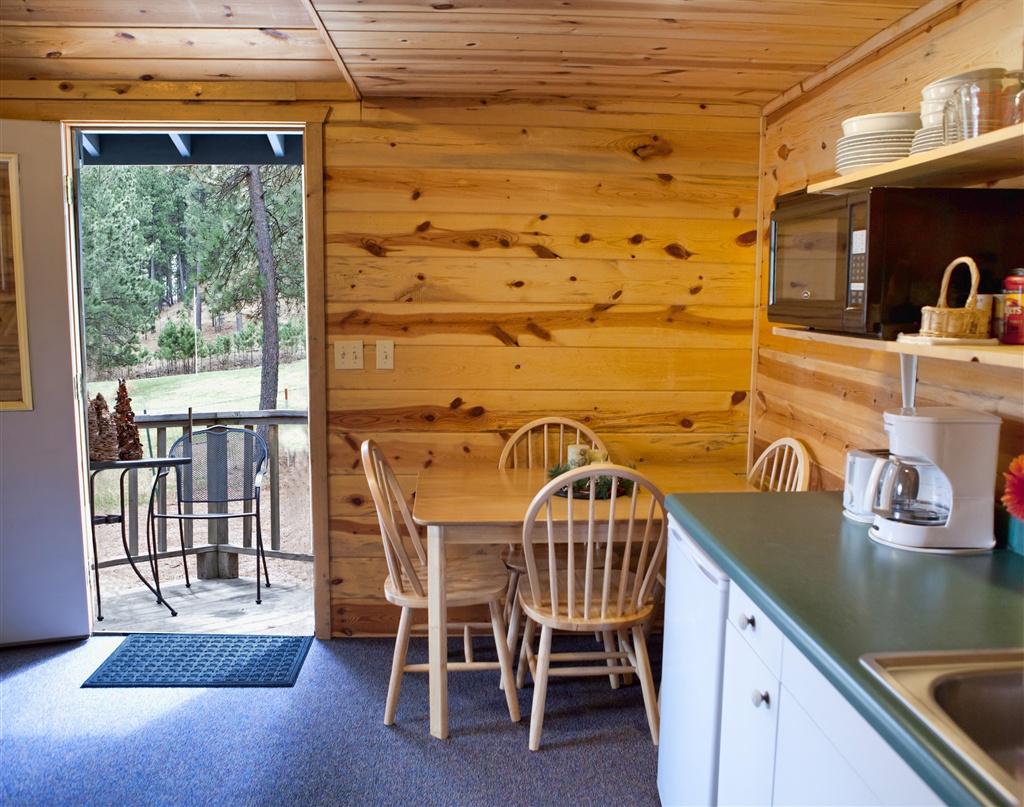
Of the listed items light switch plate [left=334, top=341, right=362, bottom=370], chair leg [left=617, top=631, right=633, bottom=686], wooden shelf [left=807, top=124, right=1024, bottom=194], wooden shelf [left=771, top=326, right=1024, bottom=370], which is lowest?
chair leg [left=617, top=631, right=633, bottom=686]

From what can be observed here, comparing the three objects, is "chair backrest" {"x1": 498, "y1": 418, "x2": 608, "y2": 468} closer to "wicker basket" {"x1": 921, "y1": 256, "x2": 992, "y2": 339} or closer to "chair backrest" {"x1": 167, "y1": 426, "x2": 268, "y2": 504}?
"chair backrest" {"x1": 167, "y1": 426, "x2": 268, "y2": 504}

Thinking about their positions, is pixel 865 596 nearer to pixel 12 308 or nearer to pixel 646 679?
pixel 646 679

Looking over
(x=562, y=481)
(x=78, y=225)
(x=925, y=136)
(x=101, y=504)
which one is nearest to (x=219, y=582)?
(x=101, y=504)

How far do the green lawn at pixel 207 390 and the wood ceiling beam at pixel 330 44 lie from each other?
246cm

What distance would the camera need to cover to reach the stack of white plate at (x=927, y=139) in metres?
1.81

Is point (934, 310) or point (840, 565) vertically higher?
point (934, 310)

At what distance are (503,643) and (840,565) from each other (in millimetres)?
1335

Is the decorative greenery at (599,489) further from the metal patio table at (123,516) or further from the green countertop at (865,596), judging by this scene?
the metal patio table at (123,516)

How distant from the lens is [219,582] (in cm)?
466

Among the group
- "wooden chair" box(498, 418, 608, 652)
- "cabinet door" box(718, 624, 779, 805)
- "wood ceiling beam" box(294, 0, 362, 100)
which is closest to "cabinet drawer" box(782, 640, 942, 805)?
"cabinet door" box(718, 624, 779, 805)

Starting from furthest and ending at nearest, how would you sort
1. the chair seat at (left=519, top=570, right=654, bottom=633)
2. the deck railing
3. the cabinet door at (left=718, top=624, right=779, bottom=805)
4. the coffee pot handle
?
the deck railing → the chair seat at (left=519, top=570, right=654, bottom=633) → the coffee pot handle → the cabinet door at (left=718, top=624, right=779, bottom=805)

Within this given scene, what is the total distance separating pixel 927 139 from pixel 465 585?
1.85 m

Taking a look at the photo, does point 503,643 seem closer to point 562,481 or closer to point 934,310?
point 562,481

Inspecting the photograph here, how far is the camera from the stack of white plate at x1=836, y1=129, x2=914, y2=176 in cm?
199
